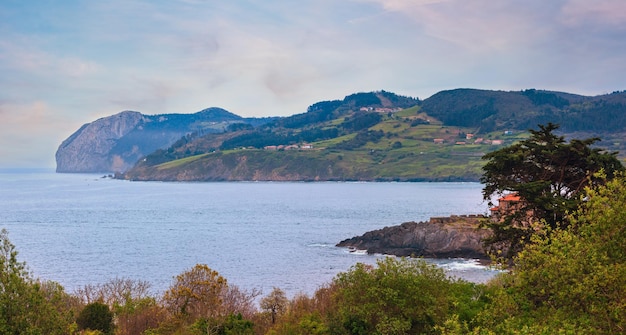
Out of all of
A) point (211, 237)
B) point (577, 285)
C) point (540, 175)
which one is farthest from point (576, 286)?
point (211, 237)

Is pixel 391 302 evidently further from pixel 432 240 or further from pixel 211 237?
pixel 211 237

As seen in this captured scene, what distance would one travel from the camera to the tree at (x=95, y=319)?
1426 inches

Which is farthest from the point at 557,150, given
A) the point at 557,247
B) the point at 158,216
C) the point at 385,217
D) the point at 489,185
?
the point at 158,216

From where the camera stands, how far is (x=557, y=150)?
40.5 m

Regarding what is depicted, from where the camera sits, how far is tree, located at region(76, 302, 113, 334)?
3622 cm

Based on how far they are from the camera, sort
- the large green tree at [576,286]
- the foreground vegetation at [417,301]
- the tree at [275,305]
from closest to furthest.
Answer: the large green tree at [576,286] < the foreground vegetation at [417,301] < the tree at [275,305]

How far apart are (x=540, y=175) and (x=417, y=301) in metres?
15.6

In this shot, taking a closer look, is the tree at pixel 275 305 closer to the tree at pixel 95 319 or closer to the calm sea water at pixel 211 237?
the tree at pixel 95 319

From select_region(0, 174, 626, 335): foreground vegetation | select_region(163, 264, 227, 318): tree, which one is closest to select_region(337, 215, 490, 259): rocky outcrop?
select_region(0, 174, 626, 335): foreground vegetation

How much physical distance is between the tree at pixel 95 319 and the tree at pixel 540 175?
26163mm

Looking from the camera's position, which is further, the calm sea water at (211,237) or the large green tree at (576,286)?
the calm sea water at (211,237)

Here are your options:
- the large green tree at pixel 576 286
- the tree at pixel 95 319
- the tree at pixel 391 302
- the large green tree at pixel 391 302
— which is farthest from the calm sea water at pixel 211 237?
the large green tree at pixel 576 286

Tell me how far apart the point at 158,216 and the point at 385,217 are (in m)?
62.4

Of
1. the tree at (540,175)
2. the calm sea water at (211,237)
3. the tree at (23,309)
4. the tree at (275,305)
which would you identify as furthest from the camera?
the calm sea water at (211,237)
